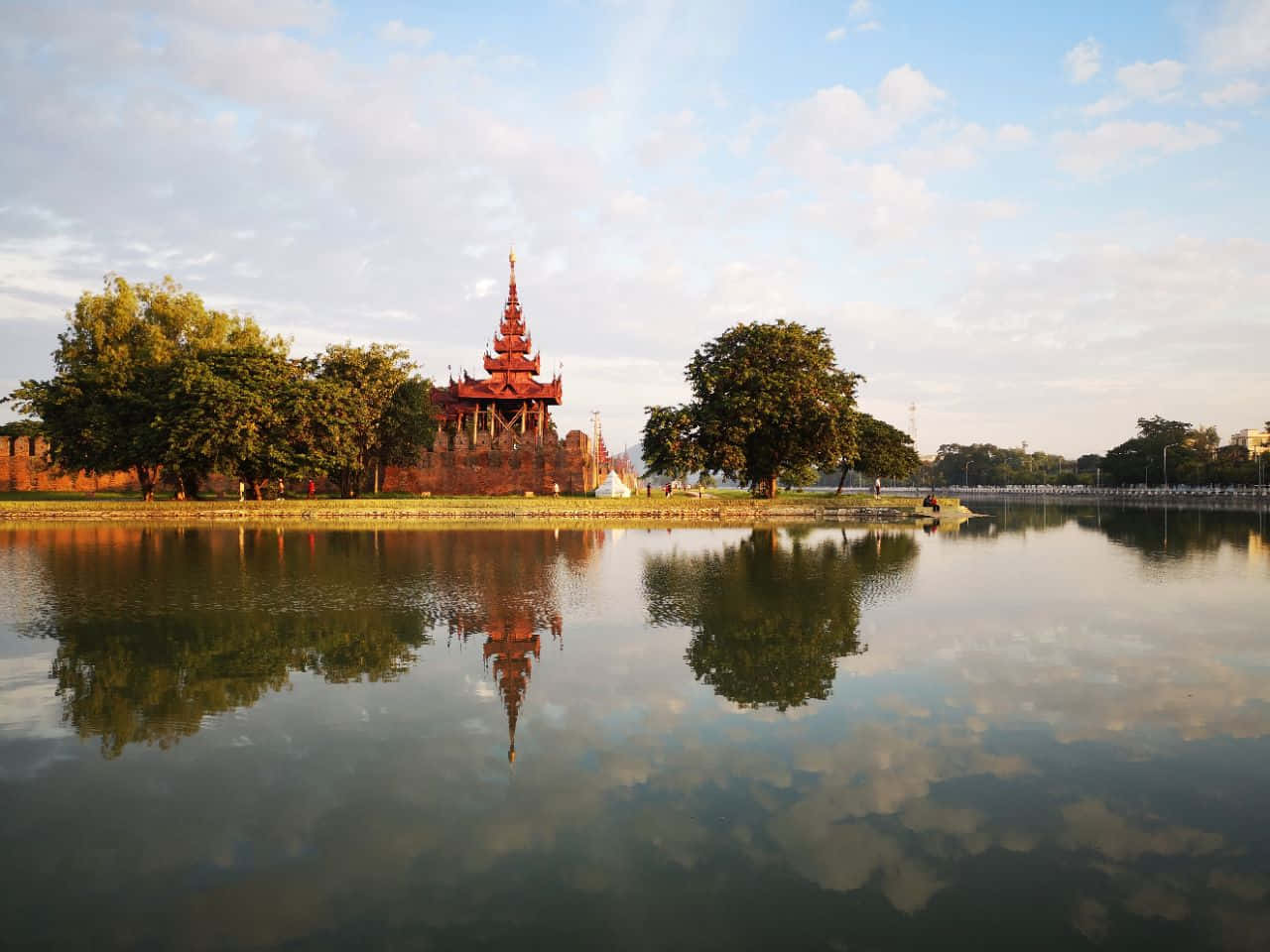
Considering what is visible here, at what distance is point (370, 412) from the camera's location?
61.2 metres

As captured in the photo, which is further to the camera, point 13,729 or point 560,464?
point 560,464

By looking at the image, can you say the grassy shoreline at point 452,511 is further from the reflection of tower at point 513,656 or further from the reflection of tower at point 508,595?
the reflection of tower at point 513,656

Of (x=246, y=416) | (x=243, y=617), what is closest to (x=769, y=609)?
(x=243, y=617)

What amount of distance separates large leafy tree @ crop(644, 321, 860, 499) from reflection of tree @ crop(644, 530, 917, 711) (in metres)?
23.9

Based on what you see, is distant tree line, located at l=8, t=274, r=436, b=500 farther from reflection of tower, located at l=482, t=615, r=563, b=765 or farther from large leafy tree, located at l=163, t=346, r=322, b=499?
reflection of tower, located at l=482, t=615, r=563, b=765

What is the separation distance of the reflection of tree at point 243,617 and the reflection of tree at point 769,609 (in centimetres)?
265

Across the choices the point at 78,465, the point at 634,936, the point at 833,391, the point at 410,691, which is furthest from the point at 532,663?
the point at 78,465

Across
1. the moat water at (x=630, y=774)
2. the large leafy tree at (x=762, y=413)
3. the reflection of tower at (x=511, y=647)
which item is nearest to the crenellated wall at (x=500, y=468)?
the large leafy tree at (x=762, y=413)

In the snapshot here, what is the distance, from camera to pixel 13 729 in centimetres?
859

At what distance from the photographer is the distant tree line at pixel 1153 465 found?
4633 inches

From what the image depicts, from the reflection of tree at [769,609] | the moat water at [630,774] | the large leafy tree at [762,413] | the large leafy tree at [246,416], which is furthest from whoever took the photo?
the large leafy tree at [762,413]

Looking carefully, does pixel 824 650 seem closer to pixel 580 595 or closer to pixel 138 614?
pixel 580 595

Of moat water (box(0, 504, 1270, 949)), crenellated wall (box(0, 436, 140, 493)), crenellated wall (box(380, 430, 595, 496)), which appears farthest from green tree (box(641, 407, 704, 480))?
crenellated wall (box(0, 436, 140, 493))

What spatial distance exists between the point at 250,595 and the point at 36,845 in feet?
37.8
